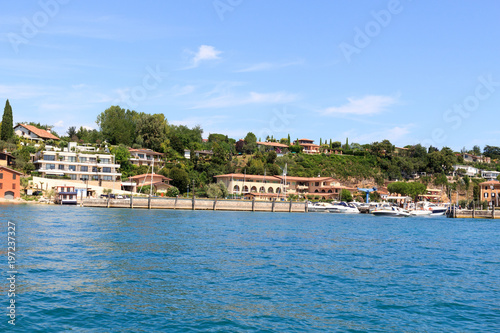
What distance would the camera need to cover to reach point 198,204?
241 ft

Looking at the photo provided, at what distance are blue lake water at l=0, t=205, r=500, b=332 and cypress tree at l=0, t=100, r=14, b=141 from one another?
62.2m

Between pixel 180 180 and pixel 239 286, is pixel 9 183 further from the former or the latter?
pixel 239 286

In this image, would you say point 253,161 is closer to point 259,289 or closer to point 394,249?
point 394,249

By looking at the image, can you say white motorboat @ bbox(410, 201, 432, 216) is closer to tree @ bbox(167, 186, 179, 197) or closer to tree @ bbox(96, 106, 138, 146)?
tree @ bbox(167, 186, 179, 197)

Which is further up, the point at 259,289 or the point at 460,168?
the point at 460,168

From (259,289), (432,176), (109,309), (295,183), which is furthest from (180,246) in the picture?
(432,176)

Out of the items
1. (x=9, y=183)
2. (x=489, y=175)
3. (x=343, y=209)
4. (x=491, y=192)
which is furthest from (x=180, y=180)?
(x=489, y=175)

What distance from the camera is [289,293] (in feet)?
57.7

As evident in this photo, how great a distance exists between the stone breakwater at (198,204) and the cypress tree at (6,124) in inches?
1218

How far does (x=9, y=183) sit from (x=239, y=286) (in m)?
57.3

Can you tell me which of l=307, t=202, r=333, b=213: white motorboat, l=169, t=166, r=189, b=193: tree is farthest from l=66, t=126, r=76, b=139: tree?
l=307, t=202, r=333, b=213: white motorboat

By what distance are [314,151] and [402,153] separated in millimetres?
30548

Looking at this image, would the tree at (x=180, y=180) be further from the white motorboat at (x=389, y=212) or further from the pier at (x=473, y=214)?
the pier at (x=473, y=214)

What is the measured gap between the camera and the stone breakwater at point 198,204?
67812mm
